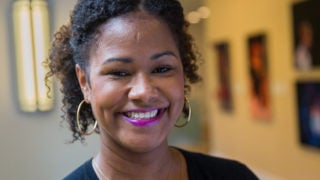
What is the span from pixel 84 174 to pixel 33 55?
33 cm

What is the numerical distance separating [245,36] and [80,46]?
13.4 ft

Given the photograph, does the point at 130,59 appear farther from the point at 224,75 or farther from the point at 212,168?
the point at 224,75

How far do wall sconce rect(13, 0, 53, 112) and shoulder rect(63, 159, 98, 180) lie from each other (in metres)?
0.19

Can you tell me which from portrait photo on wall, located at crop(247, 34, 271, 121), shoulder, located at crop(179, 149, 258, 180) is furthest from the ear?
portrait photo on wall, located at crop(247, 34, 271, 121)

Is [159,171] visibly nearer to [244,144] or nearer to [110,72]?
[110,72]

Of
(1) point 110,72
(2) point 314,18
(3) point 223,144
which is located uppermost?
(2) point 314,18

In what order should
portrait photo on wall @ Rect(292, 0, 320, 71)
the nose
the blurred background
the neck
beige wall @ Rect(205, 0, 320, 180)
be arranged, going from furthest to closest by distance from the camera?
beige wall @ Rect(205, 0, 320, 180) → portrait photo on wall @ Rect(292, 0, 320, 71) → the blurred background → the neck → the nose

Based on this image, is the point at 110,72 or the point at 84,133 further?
the point at 84,133

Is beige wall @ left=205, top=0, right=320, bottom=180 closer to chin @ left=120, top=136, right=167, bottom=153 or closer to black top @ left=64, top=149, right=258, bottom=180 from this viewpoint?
black top @ left=64, top=149, right=258, bottom=180

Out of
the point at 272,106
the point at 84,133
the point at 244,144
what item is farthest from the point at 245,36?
the point at 84,133

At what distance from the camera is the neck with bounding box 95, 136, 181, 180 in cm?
94

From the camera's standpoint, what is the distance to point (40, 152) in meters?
1.08

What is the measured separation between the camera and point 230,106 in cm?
533

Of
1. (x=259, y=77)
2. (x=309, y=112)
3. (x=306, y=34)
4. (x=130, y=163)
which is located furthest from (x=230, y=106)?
(x=130, y=163)
